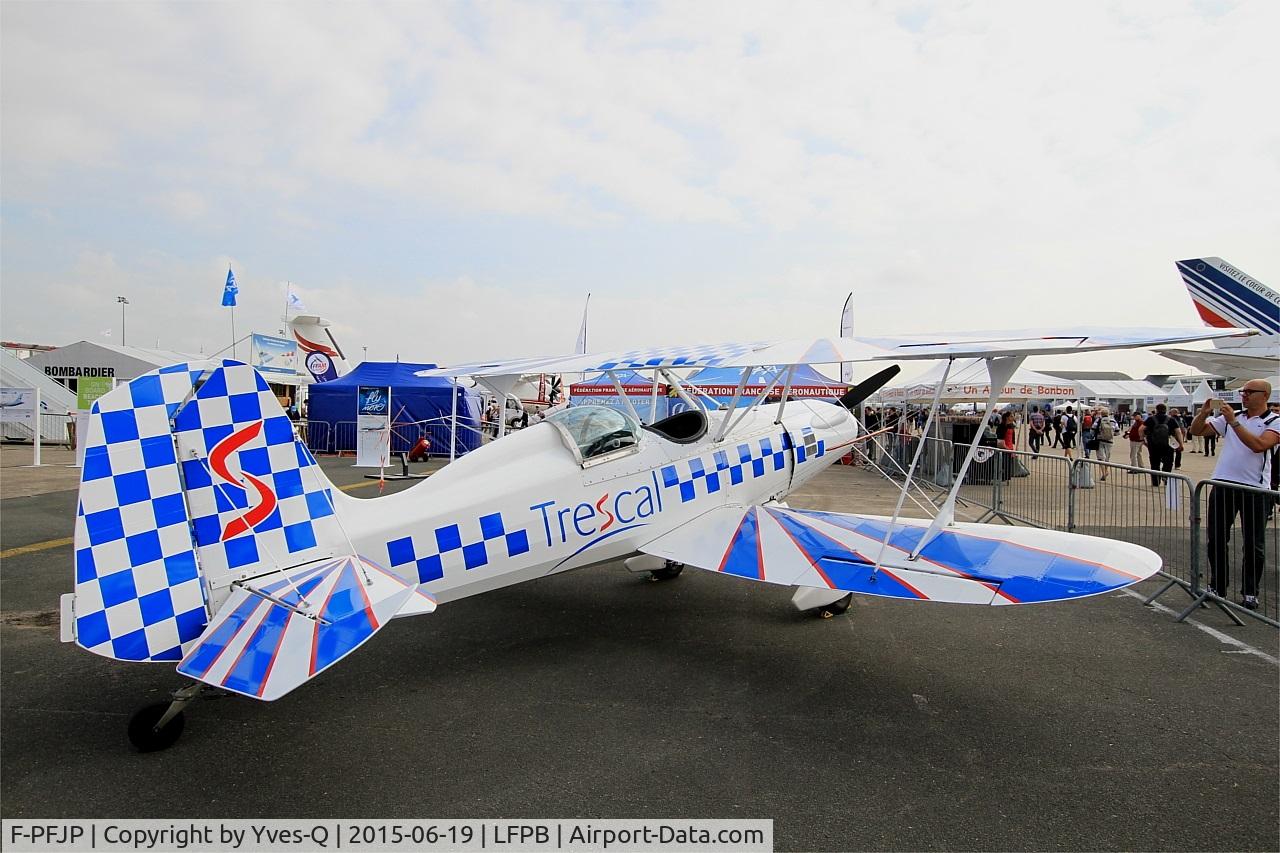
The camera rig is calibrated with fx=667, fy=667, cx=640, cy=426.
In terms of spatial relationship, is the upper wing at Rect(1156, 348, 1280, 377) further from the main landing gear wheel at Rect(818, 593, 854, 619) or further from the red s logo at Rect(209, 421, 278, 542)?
the red s logo at Rect(209, 421, 278, 542)

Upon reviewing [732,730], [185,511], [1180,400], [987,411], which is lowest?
[732,730]

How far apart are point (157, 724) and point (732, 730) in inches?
105

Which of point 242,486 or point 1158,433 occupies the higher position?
point 1158,433

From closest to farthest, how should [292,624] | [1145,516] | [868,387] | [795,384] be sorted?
[292,624] < [868,387] < [1145,516] < [795,384]

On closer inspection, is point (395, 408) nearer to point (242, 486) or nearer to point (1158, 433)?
point (242, 486)

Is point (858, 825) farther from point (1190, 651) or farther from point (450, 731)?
point (1190, 651)

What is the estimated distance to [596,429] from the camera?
14.9 feet

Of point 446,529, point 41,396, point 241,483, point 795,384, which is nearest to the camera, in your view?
point 241,483

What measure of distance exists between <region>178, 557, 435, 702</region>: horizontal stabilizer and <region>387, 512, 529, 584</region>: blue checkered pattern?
40 cm

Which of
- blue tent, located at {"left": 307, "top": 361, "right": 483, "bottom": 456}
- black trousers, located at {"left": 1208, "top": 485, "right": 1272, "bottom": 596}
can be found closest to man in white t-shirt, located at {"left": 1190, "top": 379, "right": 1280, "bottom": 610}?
black trousers, located at {"left": 1208, "top": 485, "right": 1272, "bottom": 596}

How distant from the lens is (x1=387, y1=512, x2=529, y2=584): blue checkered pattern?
3.52m

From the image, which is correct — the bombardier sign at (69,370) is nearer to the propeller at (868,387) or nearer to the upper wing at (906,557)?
the propeller at (868,387)

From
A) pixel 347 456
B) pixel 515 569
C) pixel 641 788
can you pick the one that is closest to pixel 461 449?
pixel 347 456

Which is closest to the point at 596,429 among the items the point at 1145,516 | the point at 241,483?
the point at 241,483
